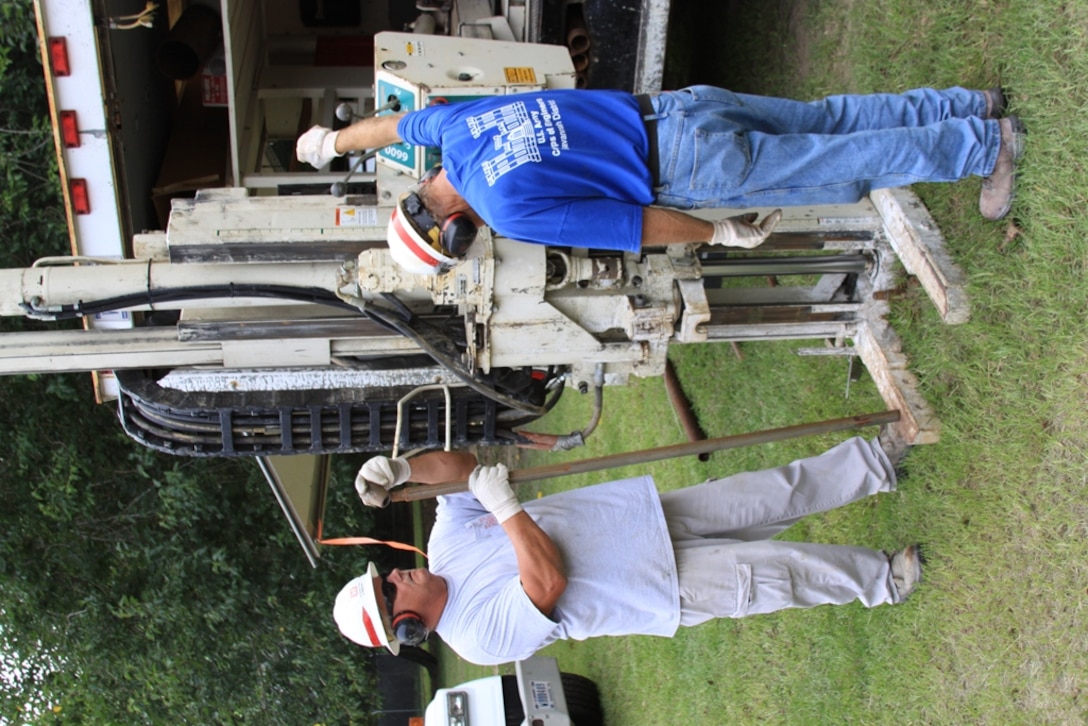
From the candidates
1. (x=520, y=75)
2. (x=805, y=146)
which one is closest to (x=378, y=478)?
(x=520, y=75)

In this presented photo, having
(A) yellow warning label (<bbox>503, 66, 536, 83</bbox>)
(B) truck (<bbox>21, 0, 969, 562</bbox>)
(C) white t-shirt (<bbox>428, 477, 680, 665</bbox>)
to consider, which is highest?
(A) yellow warning label (<bbox>503, 66, 536, 83</bbox>)

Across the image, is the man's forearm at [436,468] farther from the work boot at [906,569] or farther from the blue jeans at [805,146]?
the work boot at [906,569]

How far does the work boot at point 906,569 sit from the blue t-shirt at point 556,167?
1972 mm

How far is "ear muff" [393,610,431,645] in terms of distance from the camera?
11.1 ft

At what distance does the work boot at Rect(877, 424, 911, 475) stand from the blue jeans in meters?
1.14

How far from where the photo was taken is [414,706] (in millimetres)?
12250

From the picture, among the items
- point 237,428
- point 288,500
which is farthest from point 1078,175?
point 288,500

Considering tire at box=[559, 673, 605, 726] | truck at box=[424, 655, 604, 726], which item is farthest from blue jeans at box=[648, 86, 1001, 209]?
tire at box=[559, 673, 605, 726]

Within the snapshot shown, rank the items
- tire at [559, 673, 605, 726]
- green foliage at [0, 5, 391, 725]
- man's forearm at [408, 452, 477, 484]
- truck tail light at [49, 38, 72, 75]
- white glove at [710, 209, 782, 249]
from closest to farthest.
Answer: white glove at [710, 209, 782, 249], truck tail light at [49, 38, 72, 75], man's forearm at [408, 452, 477, 484], green foliage at [0, 5, 391, 725], tire at [559, 673, 605, 726]

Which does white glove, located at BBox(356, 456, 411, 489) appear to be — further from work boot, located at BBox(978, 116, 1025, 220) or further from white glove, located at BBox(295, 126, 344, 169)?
work boot, located at BBox(978, 116, 1025, 220)

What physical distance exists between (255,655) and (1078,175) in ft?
27.1

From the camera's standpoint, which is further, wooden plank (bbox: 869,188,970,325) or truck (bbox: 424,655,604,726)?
truck (bbox: 424,655,604,726)

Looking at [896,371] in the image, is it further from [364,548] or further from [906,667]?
[364,548]

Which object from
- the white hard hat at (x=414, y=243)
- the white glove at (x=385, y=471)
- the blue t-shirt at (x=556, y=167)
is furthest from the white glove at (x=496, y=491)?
the blue t-shirt at (x=556, y=167)
